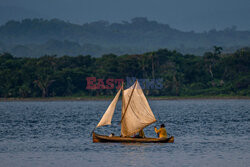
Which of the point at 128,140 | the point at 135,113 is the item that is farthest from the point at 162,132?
the point at 128,140

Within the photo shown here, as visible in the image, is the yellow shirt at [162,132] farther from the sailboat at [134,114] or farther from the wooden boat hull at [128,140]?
the sailboat at [134,114]

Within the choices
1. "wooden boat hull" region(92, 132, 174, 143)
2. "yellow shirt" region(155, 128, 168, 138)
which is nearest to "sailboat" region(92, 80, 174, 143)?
"wooden boat hull" region(92, 132, 174, 143)

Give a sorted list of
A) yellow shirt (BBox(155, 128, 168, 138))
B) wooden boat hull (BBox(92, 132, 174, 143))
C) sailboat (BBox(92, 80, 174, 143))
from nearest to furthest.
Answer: wooden boat hull (BBox(92, 132, 174, 143))
yellow shirt (BBox(155, 128, 168, 138))
sailboat (BBox(92, 80, 174, 143))

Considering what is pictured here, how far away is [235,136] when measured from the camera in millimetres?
63125

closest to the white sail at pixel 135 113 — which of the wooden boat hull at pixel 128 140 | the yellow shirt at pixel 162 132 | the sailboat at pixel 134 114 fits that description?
the sailboat at pixel 134 114

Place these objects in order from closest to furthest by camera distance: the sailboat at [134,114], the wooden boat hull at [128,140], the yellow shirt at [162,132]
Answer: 1. the wooden boat hull at [128,140]
2. the yellow shirt at [162,132]
3. the sailboat at [134,114]

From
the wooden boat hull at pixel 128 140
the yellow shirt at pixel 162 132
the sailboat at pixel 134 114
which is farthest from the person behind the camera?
the sailboat at pixel 134 114

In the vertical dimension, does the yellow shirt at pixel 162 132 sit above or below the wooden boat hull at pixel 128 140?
above

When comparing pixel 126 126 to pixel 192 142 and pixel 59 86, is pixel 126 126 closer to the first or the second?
pixel 192 142

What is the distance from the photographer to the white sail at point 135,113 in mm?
53375

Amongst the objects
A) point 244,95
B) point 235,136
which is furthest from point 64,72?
point 235,136

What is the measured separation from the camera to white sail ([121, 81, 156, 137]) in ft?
175

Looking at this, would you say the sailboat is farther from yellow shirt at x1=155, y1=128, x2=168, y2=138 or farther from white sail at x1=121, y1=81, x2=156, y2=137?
yellow shirt at x1=155, y1=128, x2=168, y2=138

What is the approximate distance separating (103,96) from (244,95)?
5543 cm
